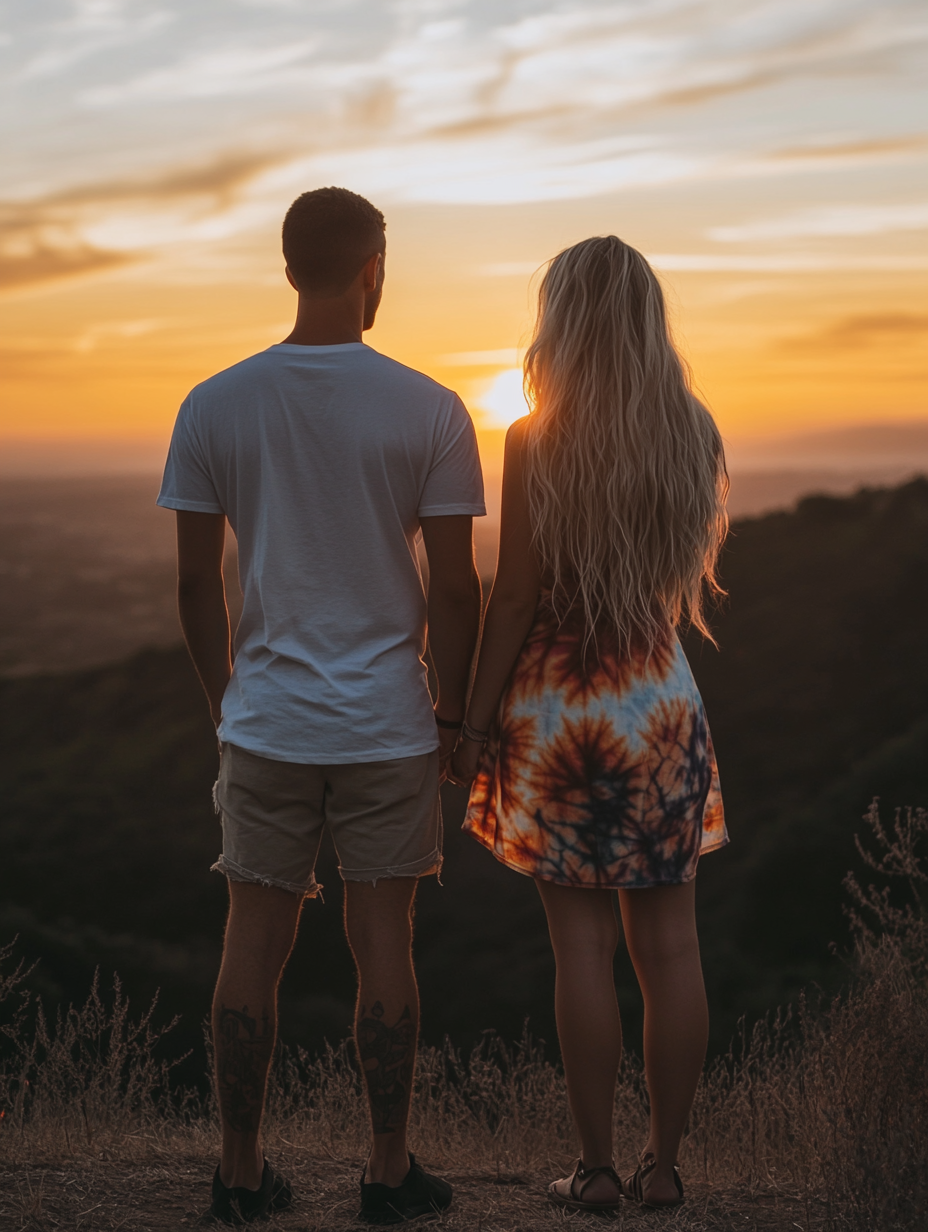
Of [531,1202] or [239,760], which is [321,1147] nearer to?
[531,1202]

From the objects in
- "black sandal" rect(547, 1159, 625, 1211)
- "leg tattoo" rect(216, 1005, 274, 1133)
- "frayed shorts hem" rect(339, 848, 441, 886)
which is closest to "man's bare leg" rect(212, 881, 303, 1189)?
"leg tattoo" rect(216, 1005, 274, 1133)

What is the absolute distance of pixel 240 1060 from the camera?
7.86 ft

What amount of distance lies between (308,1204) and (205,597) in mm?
1503

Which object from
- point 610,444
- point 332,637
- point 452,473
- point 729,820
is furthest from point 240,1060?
point 729,820

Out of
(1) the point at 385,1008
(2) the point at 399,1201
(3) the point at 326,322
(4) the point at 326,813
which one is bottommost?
(2) the point at 399,1201

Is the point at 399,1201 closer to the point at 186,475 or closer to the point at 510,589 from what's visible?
the point at 510,589

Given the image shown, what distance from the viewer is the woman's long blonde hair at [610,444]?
2426 mm

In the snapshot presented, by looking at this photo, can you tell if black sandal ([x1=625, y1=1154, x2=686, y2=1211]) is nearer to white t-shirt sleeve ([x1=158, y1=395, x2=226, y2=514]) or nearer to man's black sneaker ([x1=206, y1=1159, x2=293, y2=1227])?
man's black sneaker ([x1=206, y1=1159, x2=293, y2=1227])

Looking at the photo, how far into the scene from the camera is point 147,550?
41844mm

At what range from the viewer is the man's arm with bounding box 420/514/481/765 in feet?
7.75

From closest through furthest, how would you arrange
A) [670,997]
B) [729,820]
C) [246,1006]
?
[246,1006]
[670,997]
[729,820]

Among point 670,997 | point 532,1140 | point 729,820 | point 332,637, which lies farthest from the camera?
point 729,820

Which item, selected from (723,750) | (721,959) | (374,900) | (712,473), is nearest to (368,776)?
(374,900)

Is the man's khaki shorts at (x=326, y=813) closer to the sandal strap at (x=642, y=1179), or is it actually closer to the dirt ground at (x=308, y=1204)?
the dirt ground at (x=308, y=1204)
